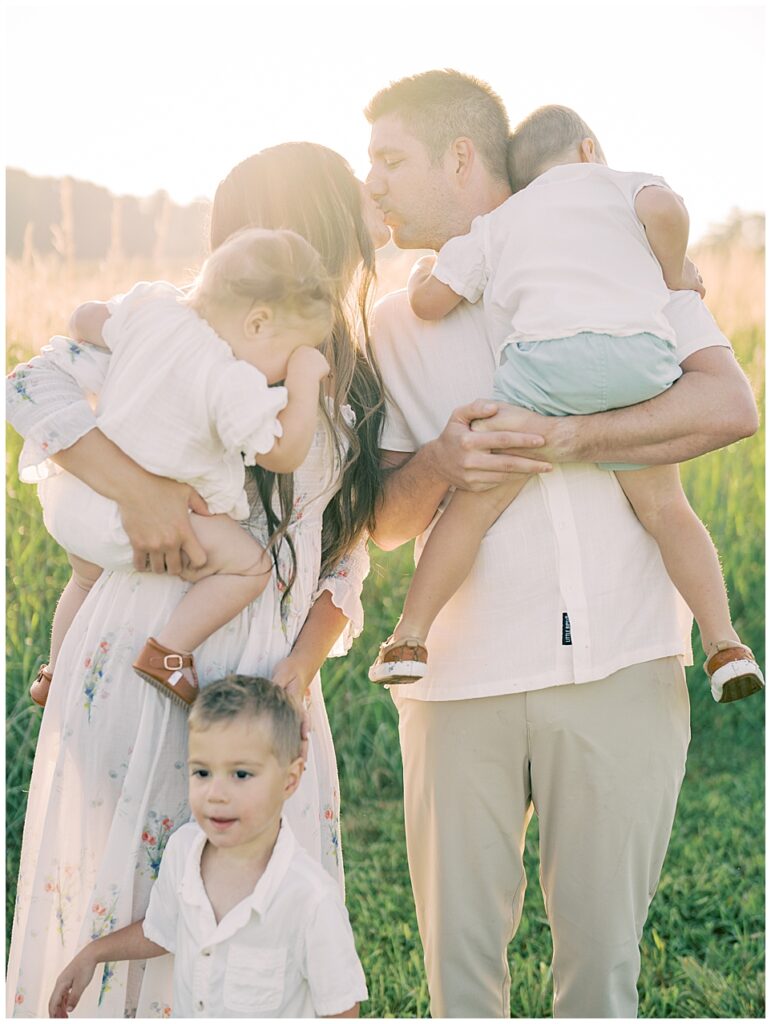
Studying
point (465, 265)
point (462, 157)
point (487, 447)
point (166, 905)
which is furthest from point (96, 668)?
point (462, 157)

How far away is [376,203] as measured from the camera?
2553 millimetres

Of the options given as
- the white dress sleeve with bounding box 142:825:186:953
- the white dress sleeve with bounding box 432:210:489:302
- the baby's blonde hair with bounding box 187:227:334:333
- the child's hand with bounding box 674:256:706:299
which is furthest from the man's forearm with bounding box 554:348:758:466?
the white dress sleeve with bounding box 142:825:186:953

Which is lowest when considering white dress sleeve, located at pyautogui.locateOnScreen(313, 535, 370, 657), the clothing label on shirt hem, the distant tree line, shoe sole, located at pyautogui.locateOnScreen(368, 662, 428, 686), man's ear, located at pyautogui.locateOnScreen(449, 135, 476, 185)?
shoe sole, located at pyautogui.locateOnScreen(368, 662, 428, 686)

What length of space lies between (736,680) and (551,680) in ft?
1.32

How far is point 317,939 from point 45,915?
559 millimetres

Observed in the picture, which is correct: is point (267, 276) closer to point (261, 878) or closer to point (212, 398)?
point (212, 398)

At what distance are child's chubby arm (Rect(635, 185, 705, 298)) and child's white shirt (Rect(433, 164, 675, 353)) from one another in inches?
0.7

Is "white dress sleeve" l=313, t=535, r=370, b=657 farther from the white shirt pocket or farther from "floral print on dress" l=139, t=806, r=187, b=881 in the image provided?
the white shirt pocket

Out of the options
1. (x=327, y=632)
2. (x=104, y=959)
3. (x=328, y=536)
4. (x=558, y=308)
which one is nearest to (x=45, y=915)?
(x=104, y=959)

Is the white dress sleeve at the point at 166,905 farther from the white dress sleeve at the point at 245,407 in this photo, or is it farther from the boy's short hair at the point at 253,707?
the white dress sleeve at the point at 245,407

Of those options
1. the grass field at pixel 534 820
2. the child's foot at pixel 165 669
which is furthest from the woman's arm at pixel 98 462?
the grass field at pixel 534 820

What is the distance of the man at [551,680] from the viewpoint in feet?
7.45

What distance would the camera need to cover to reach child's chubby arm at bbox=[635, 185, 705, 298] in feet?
7.57

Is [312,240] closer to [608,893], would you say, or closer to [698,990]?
[608,893]
